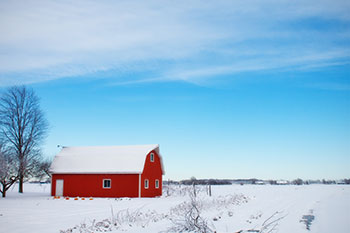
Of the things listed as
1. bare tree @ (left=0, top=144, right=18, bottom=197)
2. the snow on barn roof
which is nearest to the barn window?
the snow on barn roof

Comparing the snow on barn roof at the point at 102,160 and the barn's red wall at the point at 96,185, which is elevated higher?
the snow on barn roof at the point at 102,160

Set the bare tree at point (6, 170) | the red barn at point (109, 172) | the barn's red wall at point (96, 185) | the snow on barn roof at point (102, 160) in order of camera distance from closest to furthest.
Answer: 1. the bare tree at point (6, 170)
2. the barn's red wall at point (96, 185)
3. the red barn at point (109, 172)
4. the snow on barn roof at point (102, 160)

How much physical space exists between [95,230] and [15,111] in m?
29.3

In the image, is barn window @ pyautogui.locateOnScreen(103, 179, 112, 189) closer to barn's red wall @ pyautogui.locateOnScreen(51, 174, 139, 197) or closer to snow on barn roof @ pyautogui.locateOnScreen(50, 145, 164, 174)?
barn's red wall @ pyautogui.locateOnScreen(51, 174, 139, 197)

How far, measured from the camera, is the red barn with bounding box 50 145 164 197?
31.6 meters

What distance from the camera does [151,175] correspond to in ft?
112

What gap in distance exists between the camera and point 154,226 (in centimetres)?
1238

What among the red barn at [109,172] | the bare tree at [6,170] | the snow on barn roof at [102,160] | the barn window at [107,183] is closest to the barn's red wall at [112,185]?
the red barn at [109,172]

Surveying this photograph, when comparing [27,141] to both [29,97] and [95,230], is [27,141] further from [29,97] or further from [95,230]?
[95,230]

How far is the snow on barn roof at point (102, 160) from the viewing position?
32.1 m

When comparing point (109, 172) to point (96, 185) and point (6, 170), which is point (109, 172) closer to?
point (96, 185)

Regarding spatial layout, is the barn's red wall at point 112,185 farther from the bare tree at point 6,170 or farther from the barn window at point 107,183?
the bare tree at point 6,170

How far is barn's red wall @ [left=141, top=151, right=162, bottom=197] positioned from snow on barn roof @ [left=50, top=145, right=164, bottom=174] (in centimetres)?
96

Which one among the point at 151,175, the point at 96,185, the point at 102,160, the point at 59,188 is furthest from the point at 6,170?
the point at 151,175
